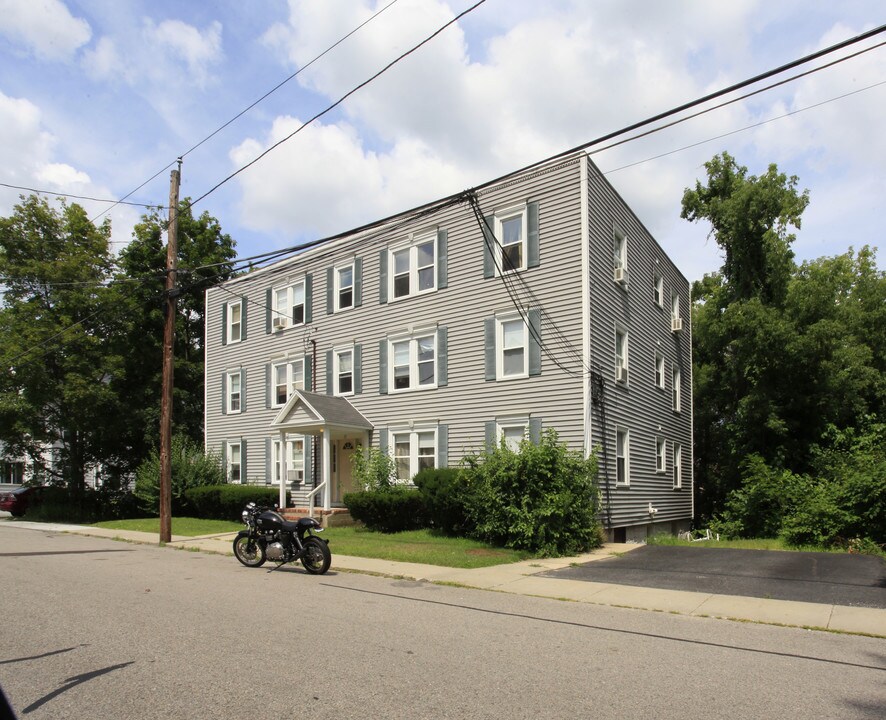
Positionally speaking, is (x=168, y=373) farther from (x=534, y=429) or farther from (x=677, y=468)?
(x=677, y=468)

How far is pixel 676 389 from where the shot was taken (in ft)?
83.7

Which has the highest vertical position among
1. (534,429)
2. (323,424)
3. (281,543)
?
(323,424)

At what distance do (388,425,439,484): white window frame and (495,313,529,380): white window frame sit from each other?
9.17ft

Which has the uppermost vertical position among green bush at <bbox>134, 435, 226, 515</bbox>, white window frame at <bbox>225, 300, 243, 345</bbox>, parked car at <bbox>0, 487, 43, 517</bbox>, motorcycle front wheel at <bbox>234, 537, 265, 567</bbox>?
white window frame at <bbox>225, 300, 243, 345</bbox>

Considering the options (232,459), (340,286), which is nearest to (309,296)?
(340,286)

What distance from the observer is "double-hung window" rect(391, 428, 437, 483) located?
21.0 metres

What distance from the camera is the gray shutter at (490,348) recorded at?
1966cm

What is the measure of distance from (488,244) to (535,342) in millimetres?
3216

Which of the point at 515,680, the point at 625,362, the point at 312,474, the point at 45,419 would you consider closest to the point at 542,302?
the point at 625,362

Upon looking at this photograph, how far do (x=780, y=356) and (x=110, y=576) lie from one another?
22.6 m

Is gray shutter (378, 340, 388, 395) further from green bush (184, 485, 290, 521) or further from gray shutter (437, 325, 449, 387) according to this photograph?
→ green bush (184, 485, 290, 521)

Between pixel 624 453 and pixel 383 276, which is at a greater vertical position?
pixel 383 276

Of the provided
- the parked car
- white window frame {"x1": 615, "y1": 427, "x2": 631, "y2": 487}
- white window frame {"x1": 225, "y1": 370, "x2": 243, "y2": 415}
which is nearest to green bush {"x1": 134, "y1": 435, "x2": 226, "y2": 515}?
white window frame {"x1": 225, "y1": 370, "x2": 243, "y2": 415}

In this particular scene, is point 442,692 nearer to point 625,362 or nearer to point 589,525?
point 589,525
